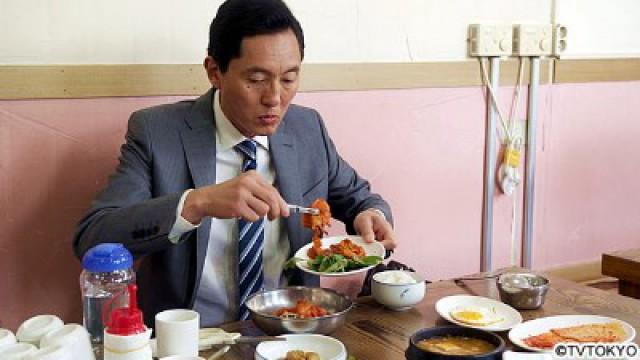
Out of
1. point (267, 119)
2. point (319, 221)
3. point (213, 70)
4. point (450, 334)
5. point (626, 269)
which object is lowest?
point (626, 269)

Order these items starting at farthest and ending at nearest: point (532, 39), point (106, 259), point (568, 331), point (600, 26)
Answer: point (600, 26)
point (532, 39)
point (568, 331)
point (106, 259)

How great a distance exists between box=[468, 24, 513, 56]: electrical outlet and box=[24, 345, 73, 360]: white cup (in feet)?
6.60

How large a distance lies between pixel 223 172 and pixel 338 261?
420 mm

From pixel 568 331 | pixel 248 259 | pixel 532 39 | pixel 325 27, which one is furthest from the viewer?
pixel 532 39

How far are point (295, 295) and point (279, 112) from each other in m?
0.46

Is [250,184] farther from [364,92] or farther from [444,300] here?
[364,92]

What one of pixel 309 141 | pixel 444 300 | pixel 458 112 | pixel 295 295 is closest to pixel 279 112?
pixel 309 141

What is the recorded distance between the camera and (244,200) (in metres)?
1.54

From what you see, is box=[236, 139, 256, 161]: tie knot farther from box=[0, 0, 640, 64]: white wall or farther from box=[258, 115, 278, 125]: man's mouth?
box=[0, 0, 640, 64]: white wall

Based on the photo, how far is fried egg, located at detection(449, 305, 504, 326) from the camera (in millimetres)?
1558

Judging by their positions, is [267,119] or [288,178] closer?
[267,119]

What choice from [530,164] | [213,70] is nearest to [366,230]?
[213,70]

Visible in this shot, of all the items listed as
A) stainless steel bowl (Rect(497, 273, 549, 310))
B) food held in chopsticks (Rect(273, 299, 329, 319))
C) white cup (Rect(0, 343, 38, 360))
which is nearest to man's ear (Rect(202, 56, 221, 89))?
food held in chopsticks (Rect(273, 299, 329, 319))

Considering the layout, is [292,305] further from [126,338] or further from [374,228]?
[126,338]
